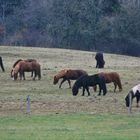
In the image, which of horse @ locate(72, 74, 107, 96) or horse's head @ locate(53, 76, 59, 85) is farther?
horse's head @ locate(53, 76, 59, 85)

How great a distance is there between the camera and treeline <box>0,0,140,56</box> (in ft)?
266

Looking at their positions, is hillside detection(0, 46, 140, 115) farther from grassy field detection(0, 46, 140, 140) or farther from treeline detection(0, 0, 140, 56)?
treeline detection(0, 0, 140, 56)

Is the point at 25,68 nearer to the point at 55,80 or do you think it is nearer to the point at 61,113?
the point at 55,80

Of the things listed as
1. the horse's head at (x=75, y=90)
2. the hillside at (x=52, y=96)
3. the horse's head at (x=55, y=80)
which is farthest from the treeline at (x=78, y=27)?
the horse's head at (x=75, y=90)

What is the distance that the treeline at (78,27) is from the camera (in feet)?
266

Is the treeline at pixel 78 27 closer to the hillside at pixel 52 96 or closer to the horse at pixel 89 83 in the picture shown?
the hillside at pixel 52 96

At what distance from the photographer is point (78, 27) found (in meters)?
83.0

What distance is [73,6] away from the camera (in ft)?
276

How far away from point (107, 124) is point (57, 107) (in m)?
6.02

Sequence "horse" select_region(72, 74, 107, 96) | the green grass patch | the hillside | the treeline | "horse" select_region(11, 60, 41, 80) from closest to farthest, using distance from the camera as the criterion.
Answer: the green grass patch < the hillside < "horse" select_region(72, 74, 107, 96) < "horse" select_region(11, 60, 41, 80) < the treeline

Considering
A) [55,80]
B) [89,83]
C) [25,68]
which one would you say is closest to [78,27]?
[25,68]

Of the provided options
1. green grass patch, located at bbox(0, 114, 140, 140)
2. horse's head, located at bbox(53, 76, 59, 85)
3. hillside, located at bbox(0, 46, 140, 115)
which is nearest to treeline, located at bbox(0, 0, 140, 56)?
hillside, located at bbox(0, 46, 140, 115)

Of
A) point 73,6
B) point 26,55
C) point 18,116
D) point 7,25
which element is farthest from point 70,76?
point 7,25

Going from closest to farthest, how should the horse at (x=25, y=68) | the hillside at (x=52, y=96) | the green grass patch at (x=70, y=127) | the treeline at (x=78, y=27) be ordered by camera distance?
the green grass patch at (x=70, y=127), the hillside at (x=52, y=96), the horse at (x=25, y=68), the treeline at (x=78, y=27)
